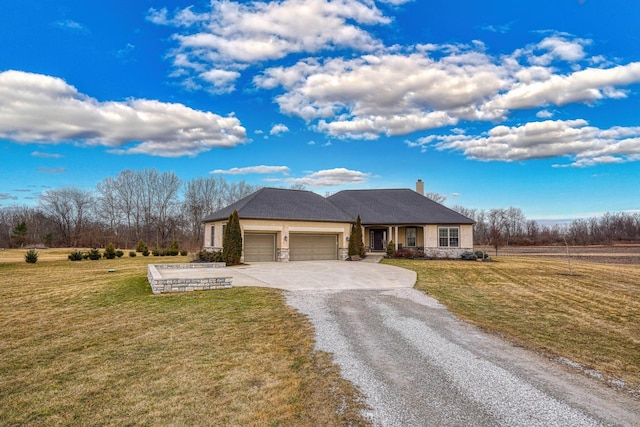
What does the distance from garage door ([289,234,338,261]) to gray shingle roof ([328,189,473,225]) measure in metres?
3.53

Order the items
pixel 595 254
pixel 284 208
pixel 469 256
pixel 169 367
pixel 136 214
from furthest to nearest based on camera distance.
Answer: pixel 136 214, pixel 595 254, pixel 469 256, pixel 284 208, pixel 169 367

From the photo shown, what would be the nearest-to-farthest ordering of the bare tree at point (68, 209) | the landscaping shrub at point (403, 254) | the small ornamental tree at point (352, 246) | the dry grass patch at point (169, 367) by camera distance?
the dry grass patch at point (169, 367) → the small ornamental tree at point (352, 246) → the landscaping shrub at point (403, 254) → the bare tree at point (68, 209)

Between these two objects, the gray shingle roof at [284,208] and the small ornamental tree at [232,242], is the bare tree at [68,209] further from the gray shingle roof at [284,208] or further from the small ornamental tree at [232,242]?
the small ornamental tree at [232,242]

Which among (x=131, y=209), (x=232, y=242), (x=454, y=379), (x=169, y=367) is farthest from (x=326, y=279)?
(x=131, y=209)

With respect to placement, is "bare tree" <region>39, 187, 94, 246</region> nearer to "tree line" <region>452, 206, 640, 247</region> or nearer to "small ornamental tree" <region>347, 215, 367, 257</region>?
"small ornamental tree" <region>347, 215, 367, 257</region>

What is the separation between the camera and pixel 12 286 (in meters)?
13.7

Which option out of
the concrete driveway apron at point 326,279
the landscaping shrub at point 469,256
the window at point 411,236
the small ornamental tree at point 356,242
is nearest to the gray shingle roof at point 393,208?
the window at point 411,236

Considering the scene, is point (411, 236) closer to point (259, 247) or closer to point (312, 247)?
point (312, 247)

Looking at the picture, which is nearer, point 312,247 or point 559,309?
point 559,309

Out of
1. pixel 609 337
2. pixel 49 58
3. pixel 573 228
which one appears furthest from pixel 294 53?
pixel 573 228

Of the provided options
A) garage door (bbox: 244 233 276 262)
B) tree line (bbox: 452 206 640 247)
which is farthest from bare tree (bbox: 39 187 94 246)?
tree line (bbox: 452 206 640 247)

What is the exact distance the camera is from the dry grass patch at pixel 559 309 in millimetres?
5926

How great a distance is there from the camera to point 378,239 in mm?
28766

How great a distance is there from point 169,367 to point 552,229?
6724cm
